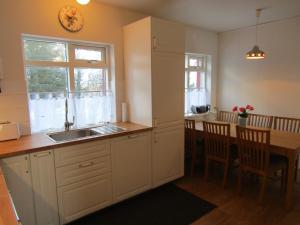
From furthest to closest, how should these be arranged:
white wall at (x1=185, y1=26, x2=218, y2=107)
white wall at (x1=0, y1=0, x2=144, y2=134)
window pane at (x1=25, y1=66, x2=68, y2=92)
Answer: white wall at (x1=185, y1=26, x2=218, y2=107)
window pane at (x1=25, y1=66, x2=68, y2=92)
white wall at (x1=0, y1=0, x2=144, y2=134)

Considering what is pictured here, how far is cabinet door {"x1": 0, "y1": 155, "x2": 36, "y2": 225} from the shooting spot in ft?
5.98

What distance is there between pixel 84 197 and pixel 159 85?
156cm

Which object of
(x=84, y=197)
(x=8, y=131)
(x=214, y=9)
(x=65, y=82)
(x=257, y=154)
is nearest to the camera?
(x=8, y=131)

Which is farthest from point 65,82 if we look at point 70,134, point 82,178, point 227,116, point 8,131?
point 227,116

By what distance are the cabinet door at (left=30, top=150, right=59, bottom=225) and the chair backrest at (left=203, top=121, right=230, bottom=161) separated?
2046 millimetres

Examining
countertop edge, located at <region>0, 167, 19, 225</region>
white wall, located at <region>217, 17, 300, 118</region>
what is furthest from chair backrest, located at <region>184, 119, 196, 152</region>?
countertop edge, located at <region>0, 167, 19, 225</region>

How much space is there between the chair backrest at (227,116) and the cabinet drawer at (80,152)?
8.92ft

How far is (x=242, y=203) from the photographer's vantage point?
260 centimetres

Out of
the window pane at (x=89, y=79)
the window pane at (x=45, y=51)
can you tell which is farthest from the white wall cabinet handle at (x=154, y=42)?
the window pane at (x=45, y=51)

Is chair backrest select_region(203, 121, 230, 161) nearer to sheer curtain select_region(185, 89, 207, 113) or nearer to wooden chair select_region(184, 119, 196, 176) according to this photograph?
wooden chair select_region(184, 119, 196, 176)

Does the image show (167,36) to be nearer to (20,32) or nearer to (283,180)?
(20,32)

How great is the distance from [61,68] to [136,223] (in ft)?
6.70

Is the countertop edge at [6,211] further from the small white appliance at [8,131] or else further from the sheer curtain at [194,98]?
the sheer curtain at [194,98]

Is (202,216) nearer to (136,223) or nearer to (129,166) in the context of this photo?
(136,223)
